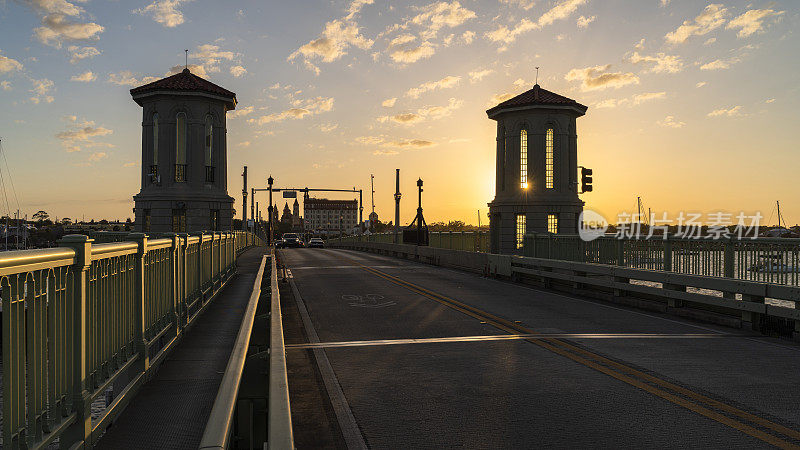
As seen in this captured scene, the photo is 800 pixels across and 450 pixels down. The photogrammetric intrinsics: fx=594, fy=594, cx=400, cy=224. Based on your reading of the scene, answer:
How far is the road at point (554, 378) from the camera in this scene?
5516mm

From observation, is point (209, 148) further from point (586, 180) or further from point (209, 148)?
point (586, 180)

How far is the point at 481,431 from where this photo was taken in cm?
558

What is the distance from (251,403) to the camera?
429 centimetres

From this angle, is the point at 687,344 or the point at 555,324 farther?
the point at 555,324

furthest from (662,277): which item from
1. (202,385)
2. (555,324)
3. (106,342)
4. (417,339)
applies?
(106,342)

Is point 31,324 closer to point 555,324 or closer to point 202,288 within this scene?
point 202,288

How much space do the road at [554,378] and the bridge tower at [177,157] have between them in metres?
35.2

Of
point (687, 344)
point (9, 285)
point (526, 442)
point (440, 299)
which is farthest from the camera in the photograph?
point (440, 299)

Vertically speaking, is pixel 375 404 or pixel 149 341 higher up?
pixel 149 341

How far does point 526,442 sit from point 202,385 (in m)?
3.30

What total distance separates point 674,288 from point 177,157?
40.2 meters

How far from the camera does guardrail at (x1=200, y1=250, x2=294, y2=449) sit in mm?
2797

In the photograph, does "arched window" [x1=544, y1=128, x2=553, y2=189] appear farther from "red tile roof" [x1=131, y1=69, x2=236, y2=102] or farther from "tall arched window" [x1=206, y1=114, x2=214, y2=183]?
"tall arched window" [x1=206, y1=114, x2=214, y2=183]

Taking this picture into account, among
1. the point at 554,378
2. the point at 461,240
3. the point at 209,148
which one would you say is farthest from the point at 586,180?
the point at 209,148
